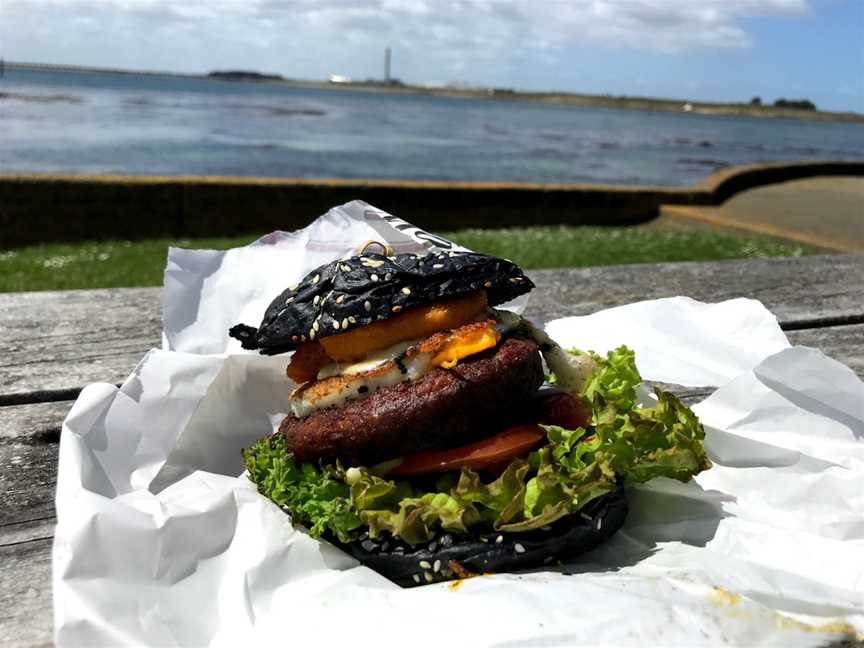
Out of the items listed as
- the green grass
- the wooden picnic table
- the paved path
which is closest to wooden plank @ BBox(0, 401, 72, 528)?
the wooden picnic table

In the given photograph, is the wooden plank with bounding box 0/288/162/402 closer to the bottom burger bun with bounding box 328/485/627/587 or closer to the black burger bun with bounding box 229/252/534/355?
the black burger bun with bounding box 229/252/534/355

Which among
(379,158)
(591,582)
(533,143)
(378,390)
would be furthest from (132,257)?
(533,143)

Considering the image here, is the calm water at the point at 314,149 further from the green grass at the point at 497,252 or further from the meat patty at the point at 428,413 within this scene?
the meat patty at the point at 428,413

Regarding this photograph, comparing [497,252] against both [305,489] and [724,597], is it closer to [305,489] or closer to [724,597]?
[305,489]

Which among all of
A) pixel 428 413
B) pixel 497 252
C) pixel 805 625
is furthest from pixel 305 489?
pixel 497 252

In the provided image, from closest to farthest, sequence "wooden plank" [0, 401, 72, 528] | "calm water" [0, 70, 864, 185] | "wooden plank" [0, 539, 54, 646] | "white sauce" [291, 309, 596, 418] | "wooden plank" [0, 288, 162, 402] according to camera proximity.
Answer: "wooden plank" [0, 539, 54, 646] → "wooden plank" [0, 401, 72, 528] → "white sauce" [291, 309, 596, 418] → "wooden plank" [0, 288, 162, 402] → "calm water" [0, 70, 864, 185]

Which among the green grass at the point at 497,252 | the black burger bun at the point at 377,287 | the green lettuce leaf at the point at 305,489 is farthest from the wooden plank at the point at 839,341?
the green grass at the point at 497,252
